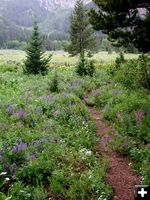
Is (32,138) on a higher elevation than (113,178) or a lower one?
higher

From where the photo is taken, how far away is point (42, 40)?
106 feet

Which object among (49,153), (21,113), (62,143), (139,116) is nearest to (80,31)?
(139,116)

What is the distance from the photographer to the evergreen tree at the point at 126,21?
18.5 m

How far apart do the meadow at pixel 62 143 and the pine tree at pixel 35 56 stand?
12.9 m

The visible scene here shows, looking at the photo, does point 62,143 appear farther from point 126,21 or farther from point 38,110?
point 126,21

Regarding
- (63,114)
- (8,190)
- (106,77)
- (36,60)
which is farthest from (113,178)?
(36,60)

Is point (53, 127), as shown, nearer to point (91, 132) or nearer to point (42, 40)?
point (91, 132)

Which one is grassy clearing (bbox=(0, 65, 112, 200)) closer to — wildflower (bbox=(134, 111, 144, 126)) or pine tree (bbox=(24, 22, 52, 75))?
wildflower (bbox=(134, 111, 144, 126))

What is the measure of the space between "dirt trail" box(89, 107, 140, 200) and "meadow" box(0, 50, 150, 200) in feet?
0.65

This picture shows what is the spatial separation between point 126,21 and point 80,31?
134ft

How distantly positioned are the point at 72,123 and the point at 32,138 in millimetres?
2290

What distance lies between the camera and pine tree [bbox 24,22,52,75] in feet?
104

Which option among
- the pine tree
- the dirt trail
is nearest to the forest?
A: the dirt trail

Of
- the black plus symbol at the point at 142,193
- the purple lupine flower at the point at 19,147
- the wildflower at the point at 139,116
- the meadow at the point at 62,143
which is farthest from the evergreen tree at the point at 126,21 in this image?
the black plus symbol at the point at 142,193
